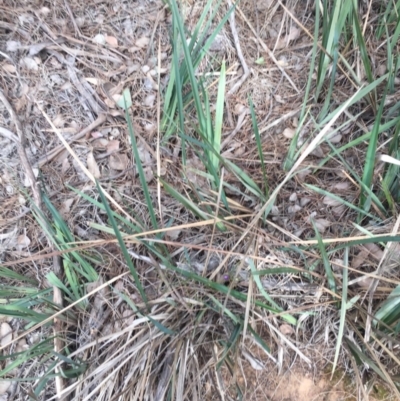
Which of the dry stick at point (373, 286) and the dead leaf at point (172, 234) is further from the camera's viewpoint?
the dead leaf at point (172, 234)

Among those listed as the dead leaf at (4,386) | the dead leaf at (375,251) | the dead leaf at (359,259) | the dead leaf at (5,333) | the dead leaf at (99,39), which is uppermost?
the dead leaf at (99,39)

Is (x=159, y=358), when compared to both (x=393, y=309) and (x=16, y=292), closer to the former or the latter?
(x=16, y=292)

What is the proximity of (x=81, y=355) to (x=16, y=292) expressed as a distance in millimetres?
250

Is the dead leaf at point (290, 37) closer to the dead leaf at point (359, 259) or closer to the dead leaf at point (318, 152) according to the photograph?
the dead leaf at point (318, 152)

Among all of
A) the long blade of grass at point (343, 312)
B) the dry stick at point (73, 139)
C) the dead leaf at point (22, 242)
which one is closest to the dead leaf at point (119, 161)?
the dry stick at point (73, 139)

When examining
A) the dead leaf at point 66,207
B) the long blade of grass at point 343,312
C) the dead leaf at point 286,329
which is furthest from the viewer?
the dead leaf at point 66,207

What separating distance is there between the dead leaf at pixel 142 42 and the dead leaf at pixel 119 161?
37 centimetres

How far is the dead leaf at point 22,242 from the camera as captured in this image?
113 centimetres

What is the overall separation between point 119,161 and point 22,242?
0.37m

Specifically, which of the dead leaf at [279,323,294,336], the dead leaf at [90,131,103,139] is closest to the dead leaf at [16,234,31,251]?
the dead leaf at [90,131,103,139]

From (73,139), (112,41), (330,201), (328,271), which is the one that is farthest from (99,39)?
(328,271)

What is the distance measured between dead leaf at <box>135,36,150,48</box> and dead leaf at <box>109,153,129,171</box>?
371 millimetres

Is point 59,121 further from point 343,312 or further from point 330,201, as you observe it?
point 343,312

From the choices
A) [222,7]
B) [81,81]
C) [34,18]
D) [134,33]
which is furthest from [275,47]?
[34,18]
